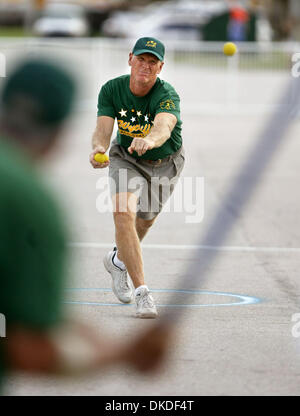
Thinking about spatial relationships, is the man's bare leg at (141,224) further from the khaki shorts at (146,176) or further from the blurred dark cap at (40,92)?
the blurred dark cap at (40,92)

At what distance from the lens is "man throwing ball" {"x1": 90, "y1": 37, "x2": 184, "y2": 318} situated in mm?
6863

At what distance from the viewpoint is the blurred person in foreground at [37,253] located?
273 centimetres

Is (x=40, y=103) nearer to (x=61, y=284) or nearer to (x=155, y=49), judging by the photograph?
(x=61, y=284)

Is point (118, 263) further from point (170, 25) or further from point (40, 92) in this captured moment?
point (170, 25)

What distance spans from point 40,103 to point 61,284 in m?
0.56

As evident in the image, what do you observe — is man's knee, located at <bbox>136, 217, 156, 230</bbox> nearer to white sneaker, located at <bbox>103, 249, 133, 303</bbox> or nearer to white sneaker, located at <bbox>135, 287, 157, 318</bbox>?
white sneaker, located at <bbox>103, 249, 133, 303</bbox>

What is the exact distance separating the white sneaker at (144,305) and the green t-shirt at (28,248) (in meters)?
3.75

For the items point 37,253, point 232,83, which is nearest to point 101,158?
point 37,253

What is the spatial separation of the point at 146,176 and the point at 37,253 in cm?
431

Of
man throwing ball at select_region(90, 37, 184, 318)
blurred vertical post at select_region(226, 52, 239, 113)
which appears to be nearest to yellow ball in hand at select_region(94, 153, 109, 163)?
man throwing ball at select_region(90, 37, 184, 318)

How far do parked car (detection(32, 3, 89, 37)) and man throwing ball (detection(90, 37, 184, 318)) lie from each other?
4527cm

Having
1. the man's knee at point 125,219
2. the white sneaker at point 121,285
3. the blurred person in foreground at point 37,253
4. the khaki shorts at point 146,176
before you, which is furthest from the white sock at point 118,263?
the blurred person in foreground at point 37,253

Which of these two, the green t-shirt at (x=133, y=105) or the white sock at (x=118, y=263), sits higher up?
the green t-shirt at (x=133, y=105)
